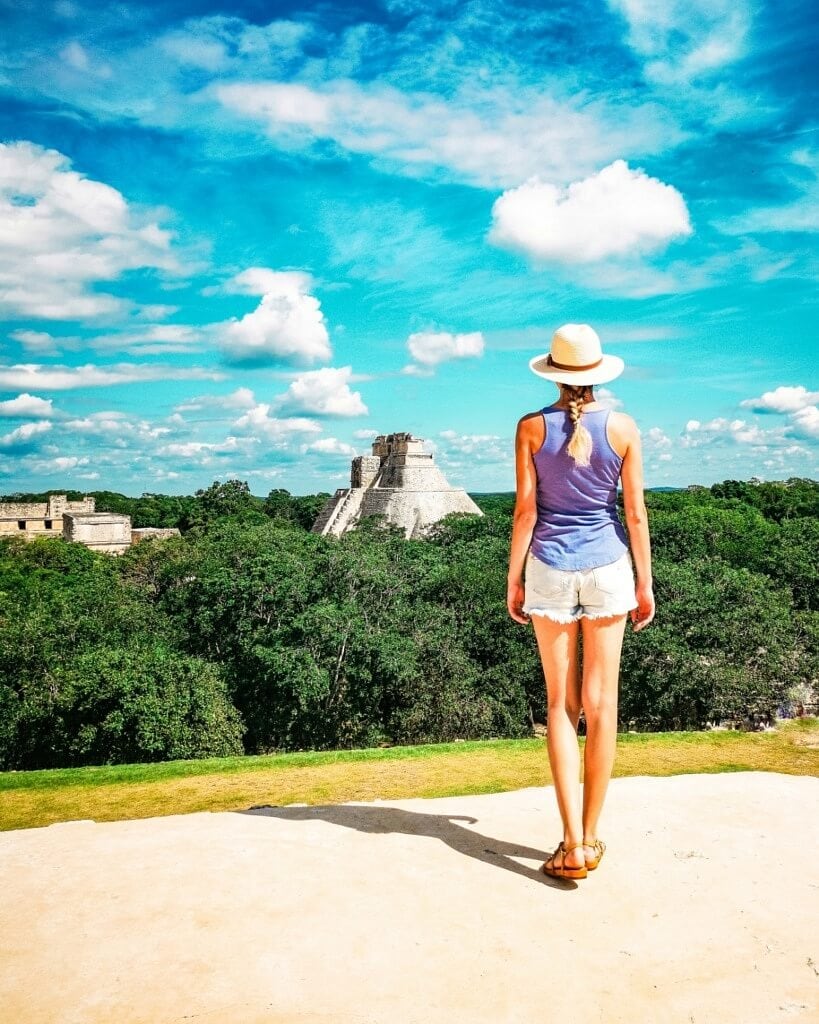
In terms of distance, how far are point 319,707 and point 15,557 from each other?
2719 cm

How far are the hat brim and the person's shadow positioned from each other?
2470 mm

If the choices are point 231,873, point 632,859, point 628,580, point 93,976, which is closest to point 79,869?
point 231,873

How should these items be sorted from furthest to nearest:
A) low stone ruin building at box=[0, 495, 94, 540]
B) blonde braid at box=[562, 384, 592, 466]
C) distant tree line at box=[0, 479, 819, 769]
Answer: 1. low stone ruin building at box=[0, 495, 94, 540]
2. distant tree line at box=[0, 479, 819, 769]
3. blonde braid at box=[562, 384, 592, 466]

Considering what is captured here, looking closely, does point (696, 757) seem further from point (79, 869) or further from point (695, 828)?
point (79, 869)

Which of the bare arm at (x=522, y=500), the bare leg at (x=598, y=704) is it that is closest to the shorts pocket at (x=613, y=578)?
the bare leg at (x=598, y=704)

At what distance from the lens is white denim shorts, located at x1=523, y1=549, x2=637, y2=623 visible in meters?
3.85

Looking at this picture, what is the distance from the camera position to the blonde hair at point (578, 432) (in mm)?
3824

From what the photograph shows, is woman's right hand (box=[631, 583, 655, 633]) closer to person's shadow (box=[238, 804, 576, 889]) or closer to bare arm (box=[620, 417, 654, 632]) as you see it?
bare arm (box=[620, 417, 654, 632])

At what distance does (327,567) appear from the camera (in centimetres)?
1938

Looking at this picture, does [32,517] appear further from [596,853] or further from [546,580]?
[596,853]

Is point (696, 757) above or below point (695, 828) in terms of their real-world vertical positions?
below

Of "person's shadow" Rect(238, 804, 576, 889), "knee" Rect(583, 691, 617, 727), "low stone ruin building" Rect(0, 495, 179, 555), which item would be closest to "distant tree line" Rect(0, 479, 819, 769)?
"person's shadow" Rect(238, 804, 576, 889)

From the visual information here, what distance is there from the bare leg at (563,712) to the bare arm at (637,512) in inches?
14.9

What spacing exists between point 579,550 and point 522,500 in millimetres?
377
